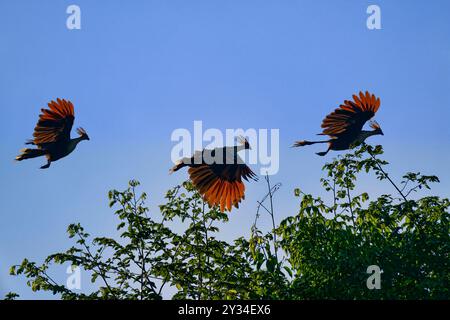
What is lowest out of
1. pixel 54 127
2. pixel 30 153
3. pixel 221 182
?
pixel 221 182

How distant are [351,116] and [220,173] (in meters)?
2.61

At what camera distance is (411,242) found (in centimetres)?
972

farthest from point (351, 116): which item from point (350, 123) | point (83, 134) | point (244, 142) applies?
point (83, 134)

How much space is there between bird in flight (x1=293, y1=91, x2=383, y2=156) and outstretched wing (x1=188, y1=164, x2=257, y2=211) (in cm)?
123

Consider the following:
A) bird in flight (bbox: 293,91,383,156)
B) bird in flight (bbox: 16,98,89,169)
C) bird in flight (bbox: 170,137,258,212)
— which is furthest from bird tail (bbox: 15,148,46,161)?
bird in flight (bbox: 293,91,383,156)

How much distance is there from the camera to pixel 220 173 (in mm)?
10469

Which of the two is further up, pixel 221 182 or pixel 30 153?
pixel 30 153

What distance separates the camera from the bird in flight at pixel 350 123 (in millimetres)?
10773

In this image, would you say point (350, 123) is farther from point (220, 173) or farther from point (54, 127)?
point (54, 127)

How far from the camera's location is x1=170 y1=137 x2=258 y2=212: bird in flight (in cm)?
1021
